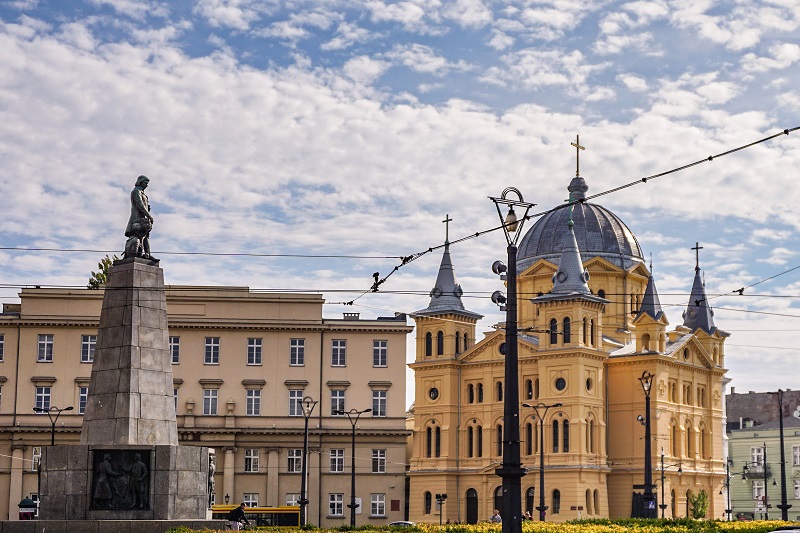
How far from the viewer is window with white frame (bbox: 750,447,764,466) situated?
119438mm

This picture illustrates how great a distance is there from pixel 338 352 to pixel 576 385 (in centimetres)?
2135

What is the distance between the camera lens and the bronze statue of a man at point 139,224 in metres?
31.2

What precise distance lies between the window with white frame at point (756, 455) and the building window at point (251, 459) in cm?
6144

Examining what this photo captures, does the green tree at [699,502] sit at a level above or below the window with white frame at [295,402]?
below

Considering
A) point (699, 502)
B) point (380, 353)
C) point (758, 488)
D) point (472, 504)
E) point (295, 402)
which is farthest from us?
point (758, 488)

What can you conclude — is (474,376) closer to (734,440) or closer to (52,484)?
(734,440)

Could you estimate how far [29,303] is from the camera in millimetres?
75000

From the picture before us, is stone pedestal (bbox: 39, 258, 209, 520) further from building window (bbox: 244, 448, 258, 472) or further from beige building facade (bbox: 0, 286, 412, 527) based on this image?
building window (bbox: 244, 448, 258, 472)

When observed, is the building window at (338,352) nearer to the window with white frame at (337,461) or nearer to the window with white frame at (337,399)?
the window with white frame at (337,399)

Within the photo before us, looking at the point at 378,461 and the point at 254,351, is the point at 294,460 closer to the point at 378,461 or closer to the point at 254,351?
the point at 378,461

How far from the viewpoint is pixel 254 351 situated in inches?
3012

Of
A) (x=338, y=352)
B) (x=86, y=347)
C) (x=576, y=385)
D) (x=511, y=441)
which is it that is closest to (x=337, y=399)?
(x=338, y=352)

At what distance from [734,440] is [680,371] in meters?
27.5

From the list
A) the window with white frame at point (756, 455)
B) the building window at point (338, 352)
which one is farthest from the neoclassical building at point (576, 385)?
the window with white frame at point (756, 455)
